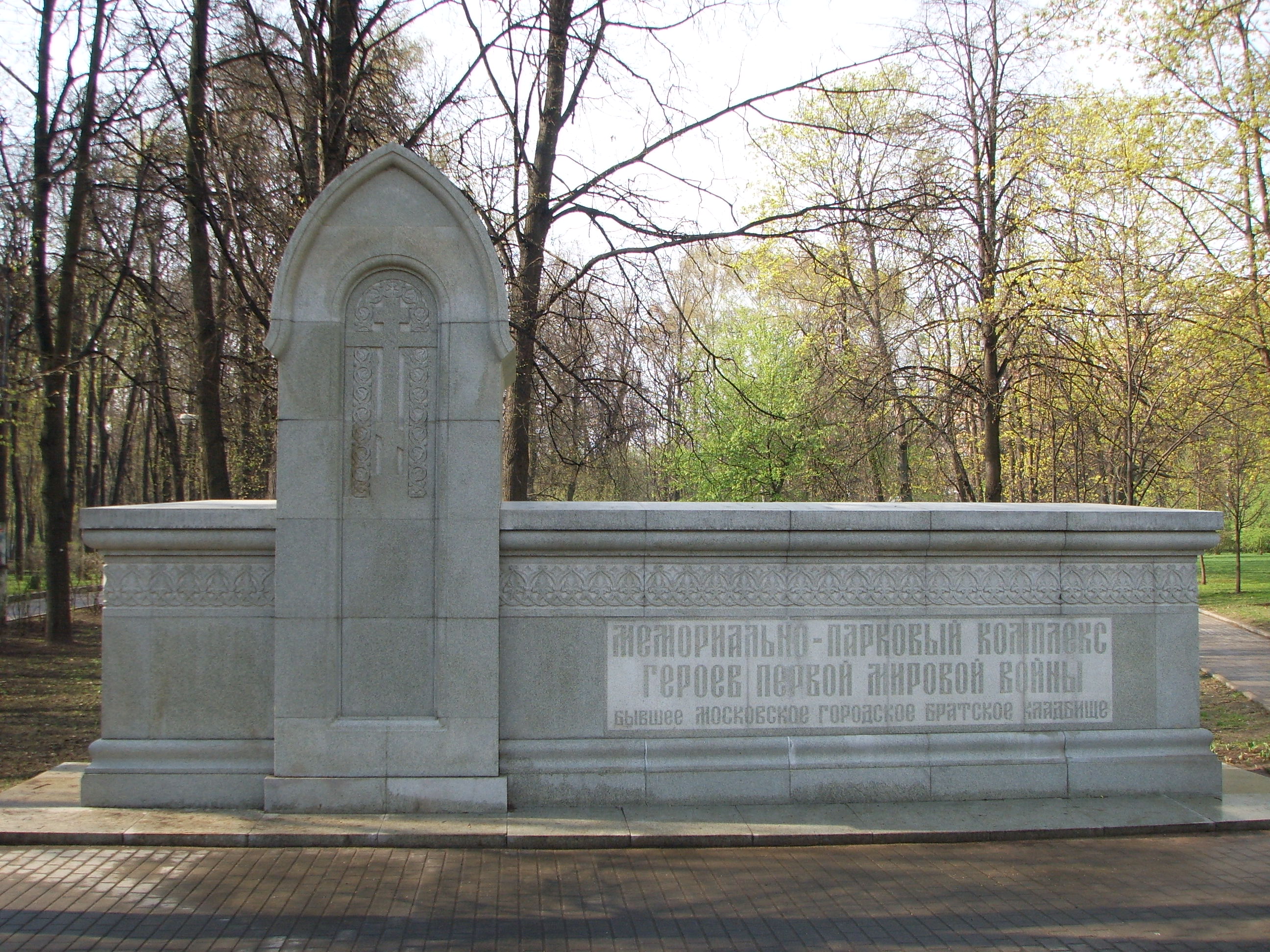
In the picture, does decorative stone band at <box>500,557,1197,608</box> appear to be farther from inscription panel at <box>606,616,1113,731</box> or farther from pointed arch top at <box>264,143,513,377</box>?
pointed arch top at <box>264,143,513,377</box>

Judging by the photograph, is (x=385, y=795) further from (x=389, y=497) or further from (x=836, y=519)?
(x=836, y=519)

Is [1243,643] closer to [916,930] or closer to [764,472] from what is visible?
[764,472]

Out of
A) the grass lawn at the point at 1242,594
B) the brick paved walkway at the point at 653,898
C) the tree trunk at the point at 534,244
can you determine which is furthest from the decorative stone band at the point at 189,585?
the grass lawn at the point at 1242,594

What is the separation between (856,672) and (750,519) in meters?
1.29

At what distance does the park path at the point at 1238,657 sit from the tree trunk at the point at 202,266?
42.1 ft

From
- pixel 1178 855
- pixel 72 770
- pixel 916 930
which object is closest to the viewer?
pixel 916 930

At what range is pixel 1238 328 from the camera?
18.7m

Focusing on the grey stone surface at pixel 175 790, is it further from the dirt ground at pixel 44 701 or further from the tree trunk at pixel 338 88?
the tree trunk at pixel 338 88

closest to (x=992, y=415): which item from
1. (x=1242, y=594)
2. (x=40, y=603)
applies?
(x=1242, y=594)

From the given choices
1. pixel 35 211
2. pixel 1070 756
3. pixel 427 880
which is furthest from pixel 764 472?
pixel 427 880

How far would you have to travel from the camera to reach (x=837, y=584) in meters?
6.64

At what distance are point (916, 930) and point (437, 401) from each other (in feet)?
13.6

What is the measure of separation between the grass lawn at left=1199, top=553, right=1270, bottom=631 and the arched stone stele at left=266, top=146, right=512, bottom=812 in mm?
21844

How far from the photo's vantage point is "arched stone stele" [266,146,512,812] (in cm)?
630
